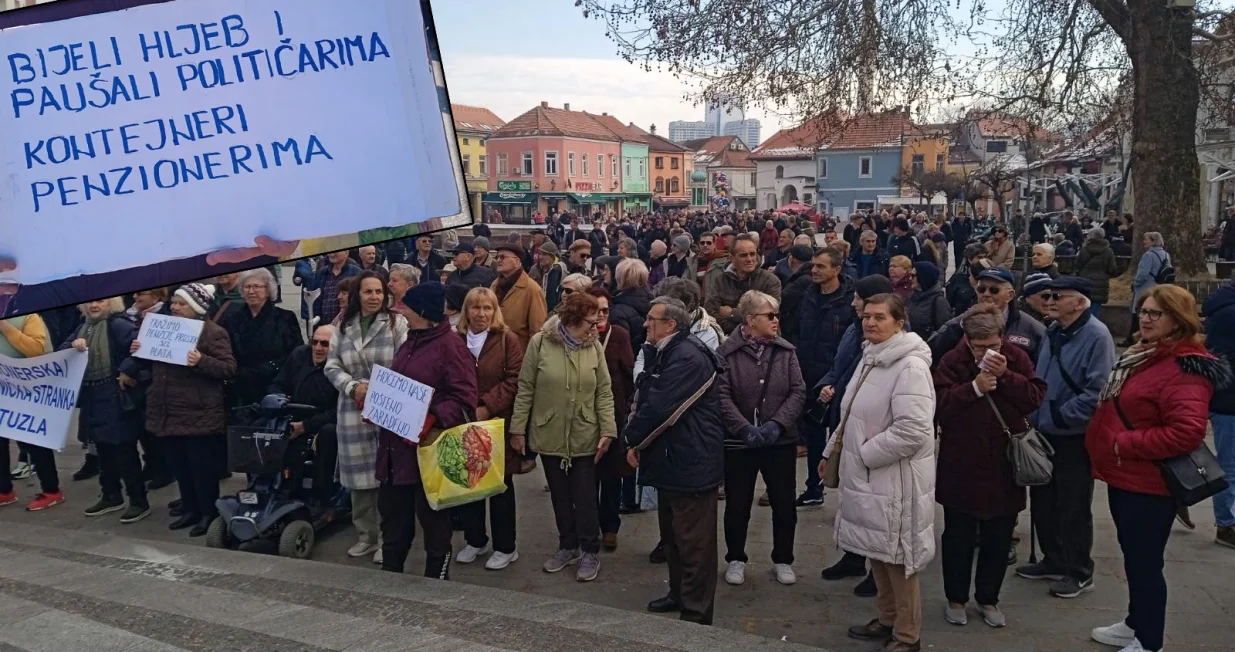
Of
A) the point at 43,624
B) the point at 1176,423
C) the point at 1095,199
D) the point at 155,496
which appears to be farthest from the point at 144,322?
the point at 1095,199

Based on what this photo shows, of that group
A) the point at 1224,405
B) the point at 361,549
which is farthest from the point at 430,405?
the point at 1224,405

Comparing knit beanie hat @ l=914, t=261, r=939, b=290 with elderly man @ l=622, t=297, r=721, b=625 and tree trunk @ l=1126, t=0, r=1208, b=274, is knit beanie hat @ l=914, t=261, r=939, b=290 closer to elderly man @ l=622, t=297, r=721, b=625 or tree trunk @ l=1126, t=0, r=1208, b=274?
elderly man @ l=622, t=297, r=721, b=625

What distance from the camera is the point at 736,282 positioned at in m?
6.83

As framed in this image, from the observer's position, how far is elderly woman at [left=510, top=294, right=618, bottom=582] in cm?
510

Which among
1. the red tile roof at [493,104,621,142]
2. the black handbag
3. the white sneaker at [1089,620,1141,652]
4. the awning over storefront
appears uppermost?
the red tile roof at [493,104,621,142]

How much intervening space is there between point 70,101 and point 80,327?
4.42 meters

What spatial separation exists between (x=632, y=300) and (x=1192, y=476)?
357 centimetres

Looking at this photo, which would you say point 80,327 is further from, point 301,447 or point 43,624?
point 43,624

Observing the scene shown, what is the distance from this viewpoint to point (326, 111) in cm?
259

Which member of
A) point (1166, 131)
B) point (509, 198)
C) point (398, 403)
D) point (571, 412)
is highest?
point (1166, 131)

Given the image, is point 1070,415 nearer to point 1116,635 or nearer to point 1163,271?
point 1116,635

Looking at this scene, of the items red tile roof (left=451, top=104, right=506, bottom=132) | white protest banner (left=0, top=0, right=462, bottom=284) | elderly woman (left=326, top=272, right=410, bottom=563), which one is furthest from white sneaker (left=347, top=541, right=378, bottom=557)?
red tile roof (left=451, top=104, right=506, bottom=132)

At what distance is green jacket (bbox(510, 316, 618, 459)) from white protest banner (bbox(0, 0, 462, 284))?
2.57 metres

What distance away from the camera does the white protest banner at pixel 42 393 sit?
19.3ft
